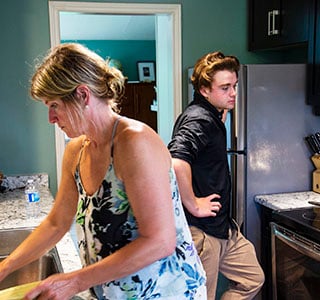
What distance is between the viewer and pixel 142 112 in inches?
286

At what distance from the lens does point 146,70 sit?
7473 mm

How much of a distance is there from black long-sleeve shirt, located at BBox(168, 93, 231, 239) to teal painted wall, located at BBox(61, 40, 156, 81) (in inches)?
220

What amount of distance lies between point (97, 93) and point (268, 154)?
5.81 ft

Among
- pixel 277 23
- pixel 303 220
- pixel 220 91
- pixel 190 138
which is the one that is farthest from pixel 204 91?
pixel 277 23

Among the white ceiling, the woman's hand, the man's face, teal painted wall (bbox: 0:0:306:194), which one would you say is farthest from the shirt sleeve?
the white ceiling

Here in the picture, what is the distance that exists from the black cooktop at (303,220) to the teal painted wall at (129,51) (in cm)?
557

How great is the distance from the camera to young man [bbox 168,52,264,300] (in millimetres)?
1912

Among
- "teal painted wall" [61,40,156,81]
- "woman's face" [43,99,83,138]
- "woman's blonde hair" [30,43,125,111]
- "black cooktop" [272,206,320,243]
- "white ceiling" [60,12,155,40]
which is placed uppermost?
"white ceiling" [60,12,155,40]

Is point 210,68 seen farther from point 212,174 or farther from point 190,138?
point 212,174

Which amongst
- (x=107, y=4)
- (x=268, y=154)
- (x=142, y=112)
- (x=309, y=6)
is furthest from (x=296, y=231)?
(x=142, y=112)

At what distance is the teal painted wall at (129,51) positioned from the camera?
24.2ft

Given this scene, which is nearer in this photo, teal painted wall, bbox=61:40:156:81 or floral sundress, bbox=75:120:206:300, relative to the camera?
floral sundress, bbox=75:120:206:300

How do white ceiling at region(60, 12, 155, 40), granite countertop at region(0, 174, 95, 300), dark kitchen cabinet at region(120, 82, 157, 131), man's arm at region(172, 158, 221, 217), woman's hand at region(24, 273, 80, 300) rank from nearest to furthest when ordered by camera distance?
1. woman's hand at region(24, 273, 80, 300)
2. granite countertop at region(0, 174, 95, 300)
3. man's arm at region(172, 158, 221, 217)
4. white ceiling at region(60, 12, 155, 40)
5. dark kitchen cabinet at region(120, 82, 157, 131)

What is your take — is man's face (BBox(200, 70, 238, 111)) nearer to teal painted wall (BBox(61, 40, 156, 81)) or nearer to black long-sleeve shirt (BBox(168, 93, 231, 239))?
black long-sleeve shirt (BBox(168, 93, 231, 239))
